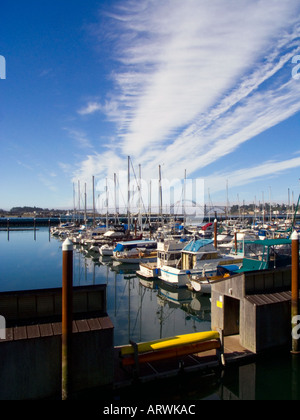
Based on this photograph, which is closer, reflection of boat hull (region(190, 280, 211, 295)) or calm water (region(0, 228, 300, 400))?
calm water (region(0, 228, 300, 400))

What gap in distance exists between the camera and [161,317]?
19000 mm

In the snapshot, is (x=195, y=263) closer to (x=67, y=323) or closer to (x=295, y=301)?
(x=295, y=301)

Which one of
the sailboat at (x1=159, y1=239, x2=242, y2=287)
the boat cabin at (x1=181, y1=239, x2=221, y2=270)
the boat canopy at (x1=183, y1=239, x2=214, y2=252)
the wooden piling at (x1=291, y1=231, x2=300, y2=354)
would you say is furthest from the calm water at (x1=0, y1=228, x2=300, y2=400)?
the boat canopy at (x1=183, y1=239, x2=214, y2=252)

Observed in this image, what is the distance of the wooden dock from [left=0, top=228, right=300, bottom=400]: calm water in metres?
0.35

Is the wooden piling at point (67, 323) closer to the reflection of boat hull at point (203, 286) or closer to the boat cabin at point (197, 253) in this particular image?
the reflection of boat hull at point (203, 286)

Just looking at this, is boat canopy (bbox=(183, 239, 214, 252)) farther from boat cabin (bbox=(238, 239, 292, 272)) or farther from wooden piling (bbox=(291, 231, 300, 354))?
wooden piling (bbox=(291, 231, 300, 354))

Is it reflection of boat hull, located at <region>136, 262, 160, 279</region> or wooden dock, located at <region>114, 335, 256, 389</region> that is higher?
wooden dock, located at <region>114, 335, 256, 389</region>

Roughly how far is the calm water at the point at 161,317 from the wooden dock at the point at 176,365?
1.13 feet

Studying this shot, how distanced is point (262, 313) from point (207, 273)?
12.9m

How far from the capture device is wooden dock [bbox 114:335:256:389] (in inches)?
382

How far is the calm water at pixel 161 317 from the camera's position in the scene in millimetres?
10133

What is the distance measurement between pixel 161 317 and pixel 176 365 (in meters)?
8.40

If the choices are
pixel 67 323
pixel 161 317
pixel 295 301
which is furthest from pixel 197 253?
pixel 67 323

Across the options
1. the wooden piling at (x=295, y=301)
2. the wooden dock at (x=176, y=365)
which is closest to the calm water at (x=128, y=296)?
the wooden dock at (x=176, y=365)
